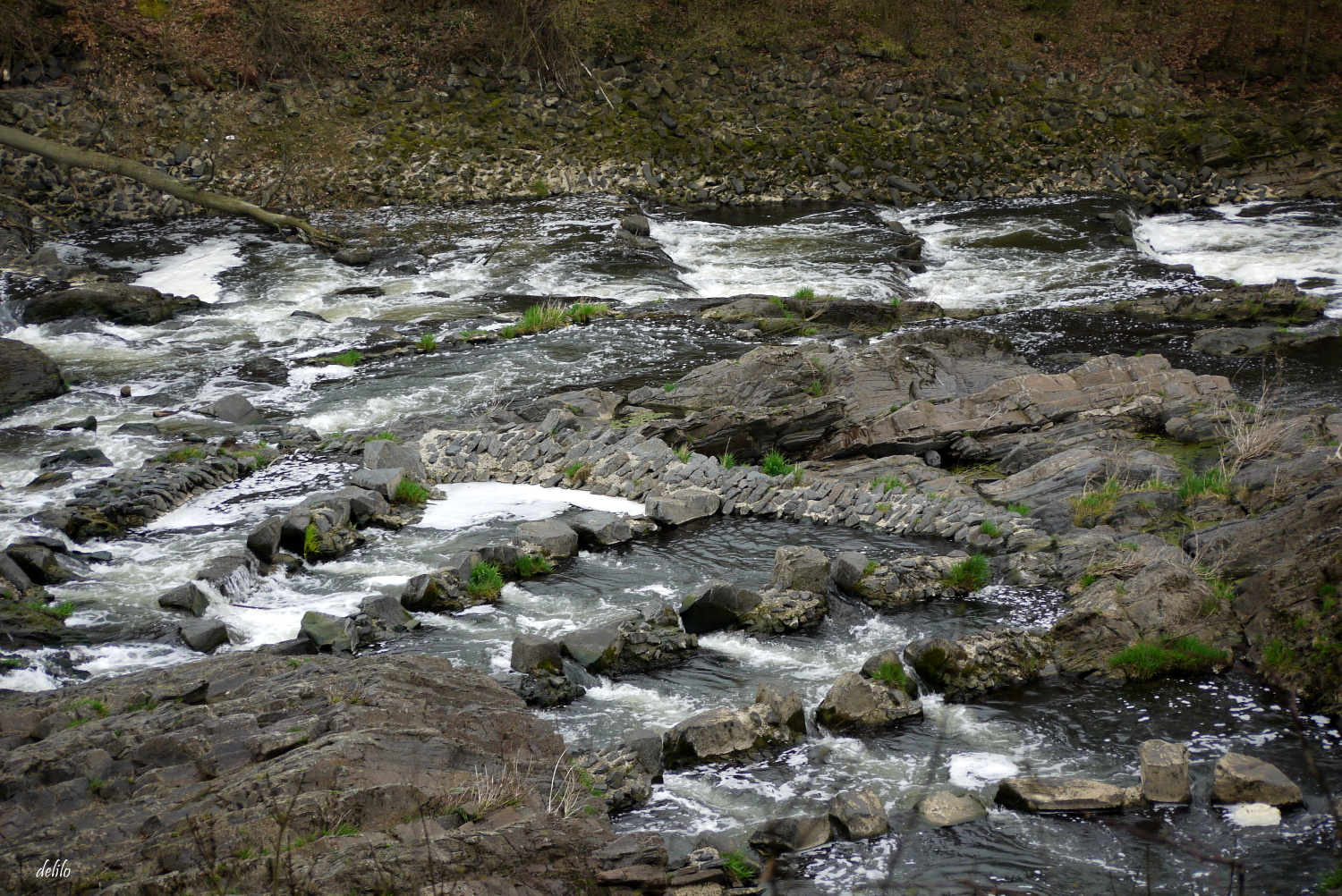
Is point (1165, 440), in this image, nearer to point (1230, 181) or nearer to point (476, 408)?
point (476, 408)

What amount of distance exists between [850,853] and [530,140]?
85.4ft

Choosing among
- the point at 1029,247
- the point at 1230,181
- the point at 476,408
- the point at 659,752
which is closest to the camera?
the point at 659,752

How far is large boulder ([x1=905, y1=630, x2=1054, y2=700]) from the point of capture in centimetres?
773

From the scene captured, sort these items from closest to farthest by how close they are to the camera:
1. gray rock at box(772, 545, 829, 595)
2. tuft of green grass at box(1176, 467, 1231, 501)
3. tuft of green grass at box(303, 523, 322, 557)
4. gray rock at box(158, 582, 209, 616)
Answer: gray rock at box(158, 582, 209, 616) < gray rock at box(772, 545, 829, 595) < tuft of green grass at box(303, 523, 322, 557) < tuft of green grass at box(1176, 467, 1231, 501)

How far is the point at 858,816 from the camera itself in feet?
19.4

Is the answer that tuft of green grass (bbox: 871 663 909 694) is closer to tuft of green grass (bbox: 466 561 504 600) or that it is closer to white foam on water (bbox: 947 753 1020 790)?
white foam on water (bbox: 947 753 1020 790)

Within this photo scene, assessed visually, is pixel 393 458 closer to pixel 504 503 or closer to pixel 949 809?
pixel 504 503

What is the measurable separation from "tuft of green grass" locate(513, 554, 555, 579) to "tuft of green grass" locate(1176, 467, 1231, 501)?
6.60m

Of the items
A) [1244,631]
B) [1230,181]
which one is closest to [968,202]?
[1230,181]

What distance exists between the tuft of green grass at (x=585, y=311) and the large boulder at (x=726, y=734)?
12435mm

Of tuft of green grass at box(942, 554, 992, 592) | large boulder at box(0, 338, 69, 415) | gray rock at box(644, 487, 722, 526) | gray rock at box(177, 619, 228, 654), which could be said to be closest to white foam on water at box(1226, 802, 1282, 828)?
tuft of green grass at box(942, 554, 992, 592)

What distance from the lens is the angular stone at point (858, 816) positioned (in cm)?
590

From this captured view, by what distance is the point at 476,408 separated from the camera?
48.2 ft

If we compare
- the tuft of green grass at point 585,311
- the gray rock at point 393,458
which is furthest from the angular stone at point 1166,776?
the tuft of green grass at point 585,311
